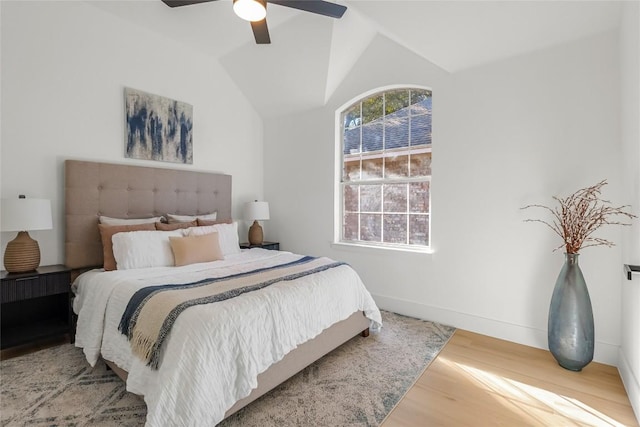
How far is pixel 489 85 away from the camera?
281 cm

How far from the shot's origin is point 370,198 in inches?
147

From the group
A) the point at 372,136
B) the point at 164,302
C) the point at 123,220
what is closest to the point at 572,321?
the point at 372,136

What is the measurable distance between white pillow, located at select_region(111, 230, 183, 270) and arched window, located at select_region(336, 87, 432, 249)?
6.77ft

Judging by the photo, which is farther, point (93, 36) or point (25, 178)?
point (93, 36)

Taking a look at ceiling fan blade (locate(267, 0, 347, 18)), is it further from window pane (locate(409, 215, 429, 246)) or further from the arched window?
window pane (locate(409, 215, 429, 246))

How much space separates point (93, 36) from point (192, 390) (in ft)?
11.0

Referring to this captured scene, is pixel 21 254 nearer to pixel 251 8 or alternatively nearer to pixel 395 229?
pixel 251 8

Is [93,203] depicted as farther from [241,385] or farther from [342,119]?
[342,119]

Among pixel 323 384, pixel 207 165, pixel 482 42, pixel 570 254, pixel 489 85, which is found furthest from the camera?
pixel 207 165

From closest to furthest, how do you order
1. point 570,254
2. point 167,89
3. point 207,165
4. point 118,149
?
1. point 570,254
2. point 118,149
3. point 167,89
4. point 207,165

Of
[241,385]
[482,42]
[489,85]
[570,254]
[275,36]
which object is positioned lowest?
[241,385]

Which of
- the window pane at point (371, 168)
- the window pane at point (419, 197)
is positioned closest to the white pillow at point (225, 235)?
the window pane at point (371, 168)

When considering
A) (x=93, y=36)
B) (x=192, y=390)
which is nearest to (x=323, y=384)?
(x=192, y=390)

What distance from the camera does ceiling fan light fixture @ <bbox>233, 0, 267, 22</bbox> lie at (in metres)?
2.09
